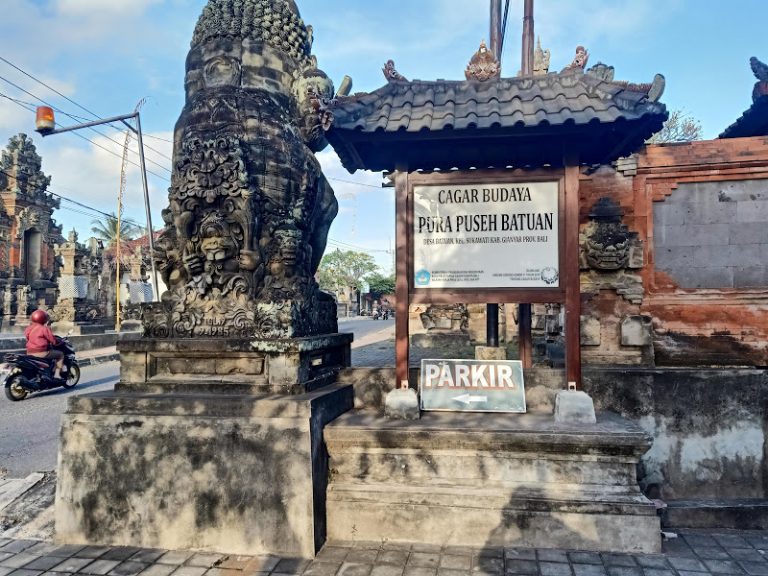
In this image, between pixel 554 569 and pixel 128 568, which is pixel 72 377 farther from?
pixel 554 569

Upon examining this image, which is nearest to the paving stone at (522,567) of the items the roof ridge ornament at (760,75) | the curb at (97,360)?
the roof ridge ornament at (760,75)

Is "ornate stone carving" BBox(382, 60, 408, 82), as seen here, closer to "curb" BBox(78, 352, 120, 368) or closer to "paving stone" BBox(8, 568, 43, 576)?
"paving stone" BBox(8, 568, 43, 576)

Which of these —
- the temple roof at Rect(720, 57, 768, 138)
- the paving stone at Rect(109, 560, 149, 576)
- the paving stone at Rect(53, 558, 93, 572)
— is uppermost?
the temple roof at Rect(720, 57, 768, 138)

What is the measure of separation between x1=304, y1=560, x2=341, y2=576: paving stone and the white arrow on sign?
175 cm

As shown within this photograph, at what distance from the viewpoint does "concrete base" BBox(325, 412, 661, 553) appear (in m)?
4.03

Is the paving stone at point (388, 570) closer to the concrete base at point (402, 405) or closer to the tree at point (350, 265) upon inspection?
the concrete base at point (402, 405)

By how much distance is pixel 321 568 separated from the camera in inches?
149

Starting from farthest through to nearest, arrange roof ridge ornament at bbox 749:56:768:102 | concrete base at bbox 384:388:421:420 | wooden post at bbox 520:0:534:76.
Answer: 1. wooden post at bbox 520:0:534:76
2. roof ridge ornament at bbox 749:56:768:102
3. concrete base at bbox 384:388:421:420

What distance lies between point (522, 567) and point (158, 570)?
2.64 meters

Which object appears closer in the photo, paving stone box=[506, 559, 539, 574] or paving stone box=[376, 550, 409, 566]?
paving stone box=[506, 559, 539, 574]

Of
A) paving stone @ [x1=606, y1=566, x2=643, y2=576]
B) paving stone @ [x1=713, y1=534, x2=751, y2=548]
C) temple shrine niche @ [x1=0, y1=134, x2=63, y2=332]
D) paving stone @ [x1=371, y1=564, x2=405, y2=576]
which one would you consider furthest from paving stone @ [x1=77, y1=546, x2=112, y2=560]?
temple shrine niche @ [x1=0, y1=134, x2=63, y2=332]

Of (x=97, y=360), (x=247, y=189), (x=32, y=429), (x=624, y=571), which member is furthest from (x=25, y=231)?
(x=624, y=571)

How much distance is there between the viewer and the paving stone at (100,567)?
3.77 meters

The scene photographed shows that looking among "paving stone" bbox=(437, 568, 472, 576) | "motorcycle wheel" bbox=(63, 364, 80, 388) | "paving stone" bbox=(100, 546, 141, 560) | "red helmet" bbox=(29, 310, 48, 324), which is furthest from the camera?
"motorcycle wheel" bbox=(63, 364, 80, 388)
